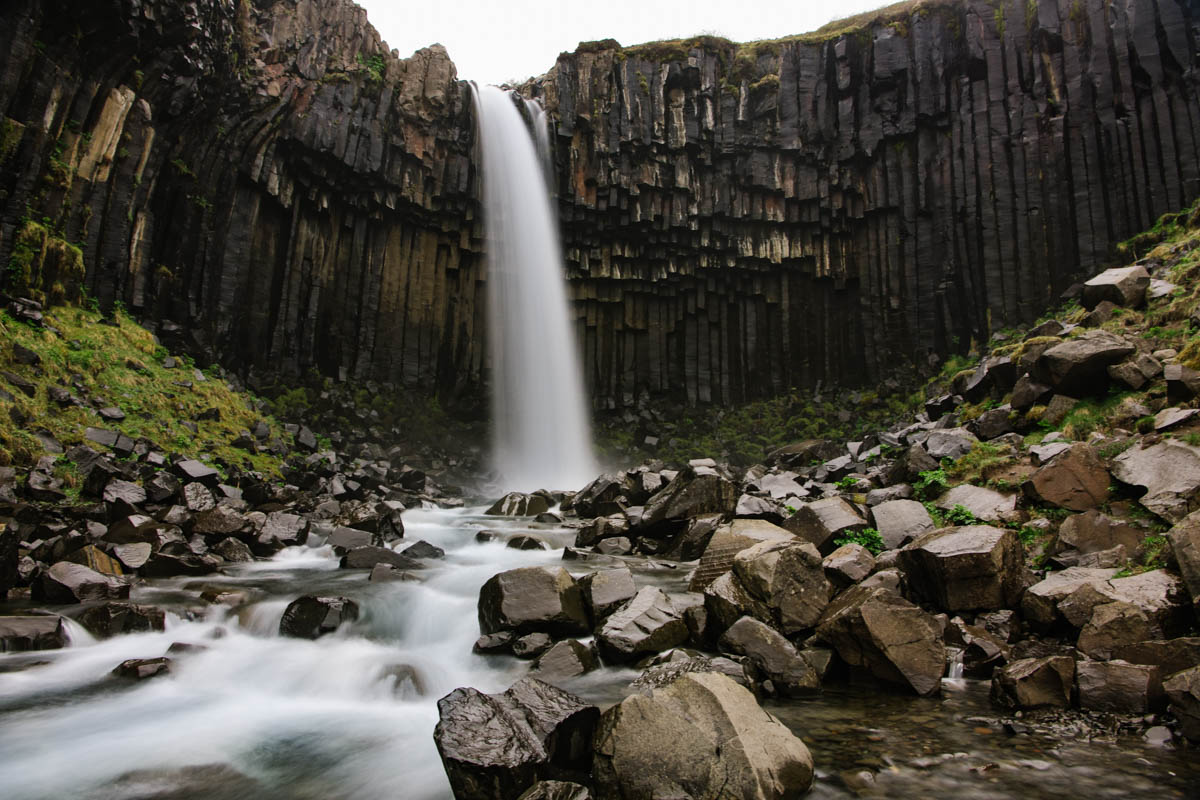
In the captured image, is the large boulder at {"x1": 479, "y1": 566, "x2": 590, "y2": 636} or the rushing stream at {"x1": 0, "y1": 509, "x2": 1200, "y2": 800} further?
the large boulder at {"x1": 479, "y1": 566, "x2": 590, "y2": 636}

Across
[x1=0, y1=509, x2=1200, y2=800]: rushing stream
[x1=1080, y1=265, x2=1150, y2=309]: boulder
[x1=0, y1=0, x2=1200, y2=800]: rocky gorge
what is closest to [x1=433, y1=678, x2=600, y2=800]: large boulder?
[x1=0, y1=0, x2=1200, y2=800]: rocky gorge

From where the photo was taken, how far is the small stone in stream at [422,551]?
34.1 ft

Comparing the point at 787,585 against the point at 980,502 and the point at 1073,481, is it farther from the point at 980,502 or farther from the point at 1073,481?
the point at 1073,481

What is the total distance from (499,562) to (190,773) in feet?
19.6

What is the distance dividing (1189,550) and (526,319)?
72.8 ft

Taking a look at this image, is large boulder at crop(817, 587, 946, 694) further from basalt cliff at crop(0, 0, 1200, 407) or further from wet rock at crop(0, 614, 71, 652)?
basalt cliff at crop(0, 0, 1200, 407)

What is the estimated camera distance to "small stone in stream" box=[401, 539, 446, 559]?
1040cm

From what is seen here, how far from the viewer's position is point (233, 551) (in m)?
9.46

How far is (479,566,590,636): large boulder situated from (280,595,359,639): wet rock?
1563mm

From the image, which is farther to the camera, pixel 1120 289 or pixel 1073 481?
pixel 1120 289

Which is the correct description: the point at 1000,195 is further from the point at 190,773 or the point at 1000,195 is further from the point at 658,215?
the point at 190,773

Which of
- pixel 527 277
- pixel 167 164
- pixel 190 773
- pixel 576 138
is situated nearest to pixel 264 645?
pixel 190 773

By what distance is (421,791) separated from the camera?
398cm

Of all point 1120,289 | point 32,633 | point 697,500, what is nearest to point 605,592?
point 697,500
